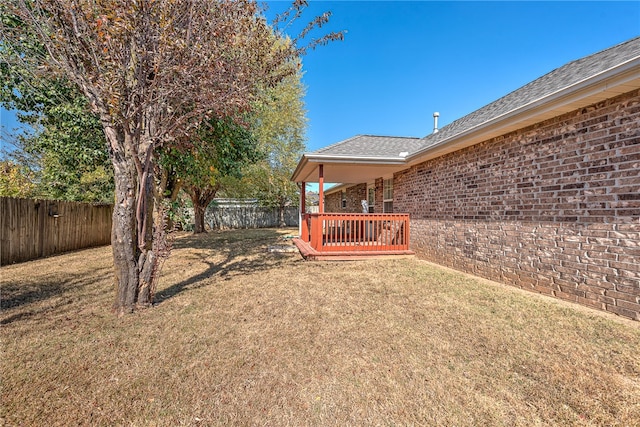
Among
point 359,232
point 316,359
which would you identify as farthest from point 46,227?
point 316,359

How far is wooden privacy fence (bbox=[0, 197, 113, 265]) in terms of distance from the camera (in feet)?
21.5

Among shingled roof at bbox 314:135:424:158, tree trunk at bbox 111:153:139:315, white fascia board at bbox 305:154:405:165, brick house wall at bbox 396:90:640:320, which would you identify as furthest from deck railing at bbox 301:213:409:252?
tree trunk at bbox 111:153:139:315

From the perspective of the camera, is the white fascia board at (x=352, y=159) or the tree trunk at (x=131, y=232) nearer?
the tree trunk at (x=131, y=232)

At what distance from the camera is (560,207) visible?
4.14 metres

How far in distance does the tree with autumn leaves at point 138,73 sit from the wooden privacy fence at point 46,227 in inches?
198

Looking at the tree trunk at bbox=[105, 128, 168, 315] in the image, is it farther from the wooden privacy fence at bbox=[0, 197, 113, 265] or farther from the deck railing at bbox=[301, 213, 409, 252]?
the wooden privacy fence at bbox=[0, 197, 113, 265]

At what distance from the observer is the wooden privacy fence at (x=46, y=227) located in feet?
21.5

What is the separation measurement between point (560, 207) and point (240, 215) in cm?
2046

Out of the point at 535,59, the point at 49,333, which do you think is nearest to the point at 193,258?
the point at 49,333

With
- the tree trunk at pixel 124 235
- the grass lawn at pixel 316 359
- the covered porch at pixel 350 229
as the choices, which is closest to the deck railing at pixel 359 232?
the covered porch at pixel 350 229

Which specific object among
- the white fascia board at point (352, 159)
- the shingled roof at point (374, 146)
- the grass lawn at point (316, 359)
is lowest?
the grass lawn at point (316, 359)

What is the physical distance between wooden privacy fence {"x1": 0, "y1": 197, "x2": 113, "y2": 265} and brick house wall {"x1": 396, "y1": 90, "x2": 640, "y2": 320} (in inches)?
421

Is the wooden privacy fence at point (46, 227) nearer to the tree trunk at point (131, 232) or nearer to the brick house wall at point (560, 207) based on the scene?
the tree trunk at point (131, 232)

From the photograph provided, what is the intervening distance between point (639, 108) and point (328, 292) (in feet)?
15.5
